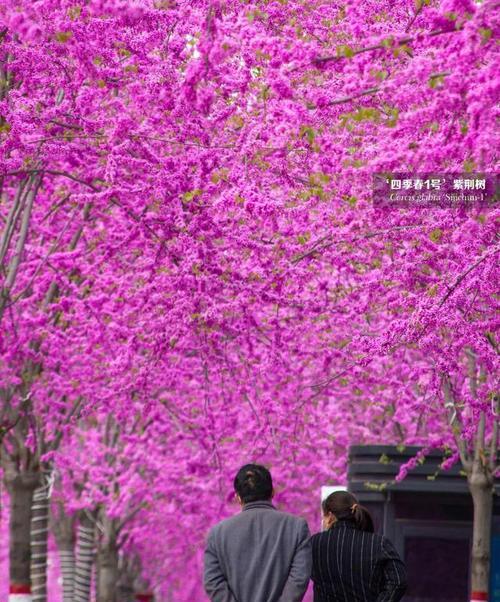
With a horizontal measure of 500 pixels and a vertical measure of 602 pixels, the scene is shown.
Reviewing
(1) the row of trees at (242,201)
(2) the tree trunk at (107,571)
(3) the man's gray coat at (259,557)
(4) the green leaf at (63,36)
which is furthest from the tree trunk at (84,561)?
(3) the man's gray coat at (259,557)

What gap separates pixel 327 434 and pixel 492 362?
14.3m

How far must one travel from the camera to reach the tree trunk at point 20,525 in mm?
21672

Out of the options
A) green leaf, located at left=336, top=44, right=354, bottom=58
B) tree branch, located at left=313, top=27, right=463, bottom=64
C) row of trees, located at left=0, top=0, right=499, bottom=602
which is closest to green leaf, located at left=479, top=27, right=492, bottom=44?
row of trees, located at left=0, top=0, right=499, bottom=602

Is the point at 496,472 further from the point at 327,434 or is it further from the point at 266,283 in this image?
the point at 327,434

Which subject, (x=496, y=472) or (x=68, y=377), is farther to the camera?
(x=68, y=377)

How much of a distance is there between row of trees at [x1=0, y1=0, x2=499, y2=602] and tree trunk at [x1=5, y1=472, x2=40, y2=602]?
34 millimetres

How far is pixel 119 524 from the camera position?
31.2 meters

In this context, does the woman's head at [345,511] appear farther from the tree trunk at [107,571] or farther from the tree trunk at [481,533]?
the tree trunk at [107,571]

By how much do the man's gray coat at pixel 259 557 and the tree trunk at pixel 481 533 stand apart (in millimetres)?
9277

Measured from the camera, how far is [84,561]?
31.1 metres

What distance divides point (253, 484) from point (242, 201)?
191 inches

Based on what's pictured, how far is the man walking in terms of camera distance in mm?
8164

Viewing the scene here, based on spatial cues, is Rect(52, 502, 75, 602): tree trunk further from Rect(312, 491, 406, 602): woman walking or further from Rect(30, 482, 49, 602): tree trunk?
Rect(312, 491, 406, 602): woman walking

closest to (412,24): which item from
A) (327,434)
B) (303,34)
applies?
(303,34)
